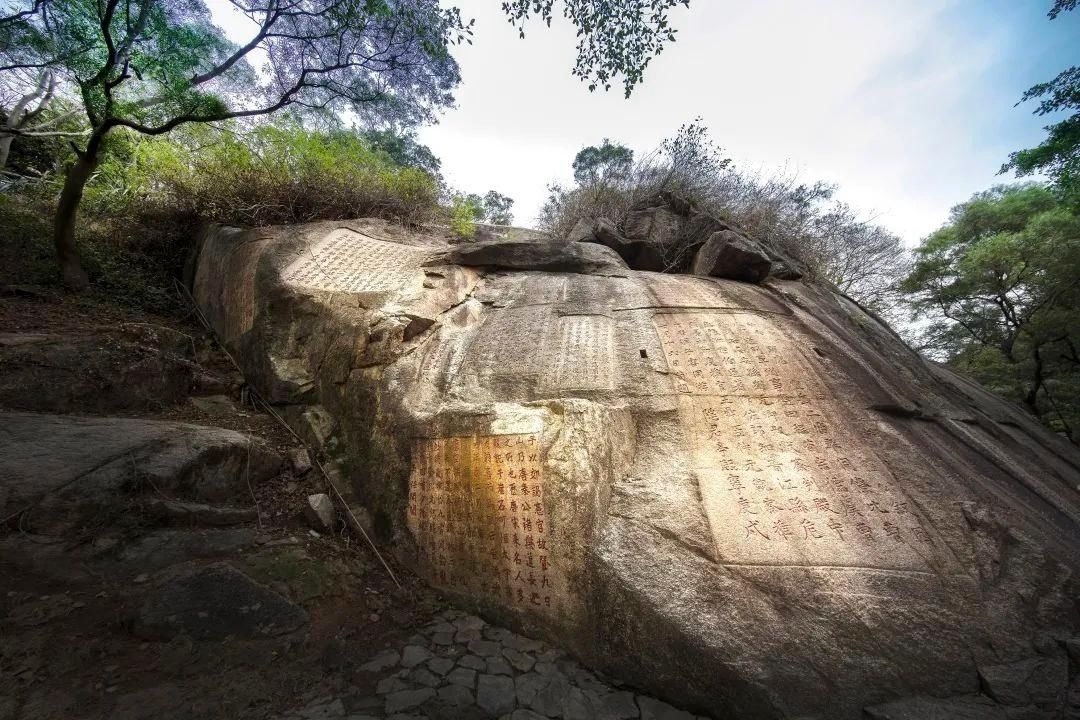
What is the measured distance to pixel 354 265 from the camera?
5.96m

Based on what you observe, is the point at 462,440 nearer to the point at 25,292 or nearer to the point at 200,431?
the point at 200,431

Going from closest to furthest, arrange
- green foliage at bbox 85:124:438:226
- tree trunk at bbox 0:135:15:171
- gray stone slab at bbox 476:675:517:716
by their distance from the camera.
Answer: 1. gray stone slab at bbox 476:675:517:716
2. green foliage at bbox 85:124:438:226
3. tree trunk at bbox 0:135:15:171

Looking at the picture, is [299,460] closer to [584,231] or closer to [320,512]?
[320,512]

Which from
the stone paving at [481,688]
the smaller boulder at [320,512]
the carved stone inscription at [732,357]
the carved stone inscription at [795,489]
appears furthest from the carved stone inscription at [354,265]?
the carved stone inscription at [795,489]

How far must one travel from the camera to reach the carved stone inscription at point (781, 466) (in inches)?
111

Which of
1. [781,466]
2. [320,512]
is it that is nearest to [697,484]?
[781,466]

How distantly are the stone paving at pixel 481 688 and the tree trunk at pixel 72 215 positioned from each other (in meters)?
7.22

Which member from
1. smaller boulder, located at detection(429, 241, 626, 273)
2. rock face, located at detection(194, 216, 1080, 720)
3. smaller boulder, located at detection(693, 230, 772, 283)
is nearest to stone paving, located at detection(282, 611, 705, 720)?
rock face, located at detection(194, 216, 1080, 720)

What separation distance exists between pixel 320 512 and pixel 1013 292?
1723 centimetres

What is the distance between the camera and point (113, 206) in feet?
24.5

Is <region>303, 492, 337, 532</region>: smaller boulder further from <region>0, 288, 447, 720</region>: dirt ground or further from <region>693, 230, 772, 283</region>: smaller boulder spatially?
<region>693, 230, 772, 283</region>: smaller boulder

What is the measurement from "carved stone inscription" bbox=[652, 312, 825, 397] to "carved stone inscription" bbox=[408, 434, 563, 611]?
68.3 inches

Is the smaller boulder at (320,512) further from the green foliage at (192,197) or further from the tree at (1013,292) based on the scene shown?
the tree at (1013,292)

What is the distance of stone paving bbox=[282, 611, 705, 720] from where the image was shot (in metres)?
2.54
